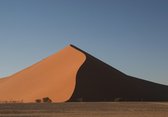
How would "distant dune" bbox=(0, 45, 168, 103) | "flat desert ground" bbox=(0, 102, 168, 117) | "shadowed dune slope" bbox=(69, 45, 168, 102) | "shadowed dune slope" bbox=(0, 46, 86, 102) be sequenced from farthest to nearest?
1. "shadowed dune slope" bbox=(0, 46, 86, 102)
2. "distant dune" bbox=(0, 45, 168, 103)
3. "shadowed dune slope" bbox=(69, 45, 168, 102)
4. "flat desert ground" bbox=(0, 102, 168, 117)

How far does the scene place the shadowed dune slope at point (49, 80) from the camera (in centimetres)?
5775

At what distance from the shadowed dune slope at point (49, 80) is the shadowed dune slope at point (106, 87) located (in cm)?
108

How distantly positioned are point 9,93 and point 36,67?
9.92 m

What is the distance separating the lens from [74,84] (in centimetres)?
5706

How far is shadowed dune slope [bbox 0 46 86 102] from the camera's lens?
189ft

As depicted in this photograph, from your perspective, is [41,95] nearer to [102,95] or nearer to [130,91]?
[102,95]

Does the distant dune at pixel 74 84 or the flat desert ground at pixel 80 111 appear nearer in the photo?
the flat desert ground at pixel 80 111

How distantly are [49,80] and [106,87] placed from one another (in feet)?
31.3

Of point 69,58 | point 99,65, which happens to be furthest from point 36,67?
point 99,65

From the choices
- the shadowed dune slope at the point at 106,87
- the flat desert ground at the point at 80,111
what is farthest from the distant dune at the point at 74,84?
the flat desert ground at the point at 80,111

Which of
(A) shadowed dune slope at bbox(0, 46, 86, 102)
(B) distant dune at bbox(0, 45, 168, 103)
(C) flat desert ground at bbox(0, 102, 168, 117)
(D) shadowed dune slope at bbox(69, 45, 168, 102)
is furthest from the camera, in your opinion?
(A) shadowed dune slope at bbox(0, 46, 86, 102)

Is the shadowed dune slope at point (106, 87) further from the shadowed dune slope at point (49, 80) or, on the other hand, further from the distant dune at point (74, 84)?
the shadowed dune slope at point (49, 80)

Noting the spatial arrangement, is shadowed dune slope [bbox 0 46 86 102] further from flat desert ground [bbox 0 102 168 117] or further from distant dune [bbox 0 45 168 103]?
flat desert ground [bbox 0 102 168 117]

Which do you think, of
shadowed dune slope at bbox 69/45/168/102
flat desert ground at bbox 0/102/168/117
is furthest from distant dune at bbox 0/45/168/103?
flat desert ground at bbox 0/102/168/117
